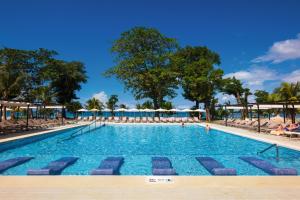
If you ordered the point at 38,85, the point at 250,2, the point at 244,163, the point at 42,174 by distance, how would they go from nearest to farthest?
1. the point at 42,174
2. the point at 244,163
3. the point at 250,2
4. the point at 38,85

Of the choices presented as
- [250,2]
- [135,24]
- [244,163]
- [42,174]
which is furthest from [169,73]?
[42,174]

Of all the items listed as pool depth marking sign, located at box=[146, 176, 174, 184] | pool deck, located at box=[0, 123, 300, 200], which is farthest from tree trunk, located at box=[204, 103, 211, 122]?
pool depth marking sign, located at box=[146, 176, 174, 184]

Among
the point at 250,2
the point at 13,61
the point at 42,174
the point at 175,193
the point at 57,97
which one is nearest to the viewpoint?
the point at 175,193

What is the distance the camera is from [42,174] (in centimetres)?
657

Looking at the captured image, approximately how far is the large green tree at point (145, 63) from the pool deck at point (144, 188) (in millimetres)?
32524

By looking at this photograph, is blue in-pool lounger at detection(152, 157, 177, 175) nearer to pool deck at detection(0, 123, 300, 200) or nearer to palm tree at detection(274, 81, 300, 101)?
pool deck at detection(0, 123, 300, 200)

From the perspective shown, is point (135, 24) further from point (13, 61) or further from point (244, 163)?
point (244, 163)

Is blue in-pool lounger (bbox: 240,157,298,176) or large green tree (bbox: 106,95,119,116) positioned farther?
large green tree (bbox: 106,95,119,116)

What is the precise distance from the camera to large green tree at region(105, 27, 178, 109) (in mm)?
38969

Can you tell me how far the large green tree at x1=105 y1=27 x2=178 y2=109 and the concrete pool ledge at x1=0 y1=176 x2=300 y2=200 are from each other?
32.5m

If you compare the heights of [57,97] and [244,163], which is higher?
[57,97]

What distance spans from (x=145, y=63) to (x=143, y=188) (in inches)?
1409

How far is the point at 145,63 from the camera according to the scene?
40312 mm

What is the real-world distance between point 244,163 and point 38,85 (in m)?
39.9
